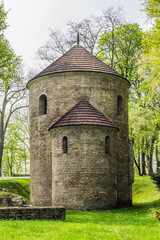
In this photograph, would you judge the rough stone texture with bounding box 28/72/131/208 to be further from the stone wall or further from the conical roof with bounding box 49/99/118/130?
the stone wall

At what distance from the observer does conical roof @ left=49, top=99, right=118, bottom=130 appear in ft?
65.8

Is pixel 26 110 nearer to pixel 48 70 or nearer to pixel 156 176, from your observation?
pixel 48 70

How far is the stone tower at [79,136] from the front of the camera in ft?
64.6

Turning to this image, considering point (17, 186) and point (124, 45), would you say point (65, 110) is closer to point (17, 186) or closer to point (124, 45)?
point (17, 186)

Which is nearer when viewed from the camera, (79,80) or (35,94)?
(79,80)

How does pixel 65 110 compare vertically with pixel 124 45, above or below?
below

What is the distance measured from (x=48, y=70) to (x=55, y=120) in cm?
354

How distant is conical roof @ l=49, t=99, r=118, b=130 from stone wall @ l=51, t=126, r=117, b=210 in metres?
0.29

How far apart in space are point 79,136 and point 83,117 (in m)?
1.23

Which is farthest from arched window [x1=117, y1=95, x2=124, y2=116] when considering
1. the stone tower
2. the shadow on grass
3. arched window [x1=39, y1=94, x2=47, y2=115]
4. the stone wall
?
the shadow on grass

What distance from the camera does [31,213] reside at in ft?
42.0

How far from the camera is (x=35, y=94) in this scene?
2369 cm

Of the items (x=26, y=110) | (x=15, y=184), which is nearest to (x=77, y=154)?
(x=15, y=184)

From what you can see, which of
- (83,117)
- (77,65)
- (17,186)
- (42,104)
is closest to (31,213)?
(83,117)
